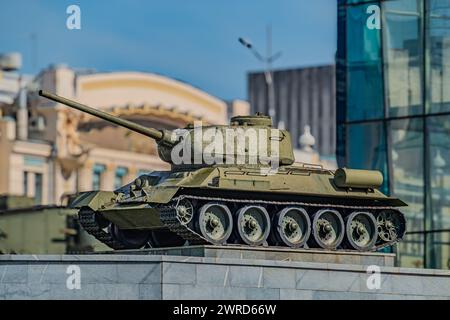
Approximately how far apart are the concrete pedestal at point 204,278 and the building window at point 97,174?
45.7 m

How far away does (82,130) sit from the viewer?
8681 centimetres

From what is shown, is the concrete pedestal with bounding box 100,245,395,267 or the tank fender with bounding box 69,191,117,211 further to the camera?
the tank fender with bounding box 69,191,117,211

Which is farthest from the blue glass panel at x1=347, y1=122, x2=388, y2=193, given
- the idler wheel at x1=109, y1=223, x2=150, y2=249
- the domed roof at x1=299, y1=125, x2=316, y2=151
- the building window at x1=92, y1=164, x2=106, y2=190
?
the building window at x1=92, y1=164, x2=106, y2=190

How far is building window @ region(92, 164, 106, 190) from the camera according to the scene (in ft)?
284

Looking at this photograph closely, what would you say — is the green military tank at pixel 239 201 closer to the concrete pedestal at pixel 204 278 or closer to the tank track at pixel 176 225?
the tank track at pixel 176 225

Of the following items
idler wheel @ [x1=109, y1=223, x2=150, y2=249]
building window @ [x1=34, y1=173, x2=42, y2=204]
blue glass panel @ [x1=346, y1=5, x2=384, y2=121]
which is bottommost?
idler wheel @ [x1=109, y1=223, x2=150, y2=249]

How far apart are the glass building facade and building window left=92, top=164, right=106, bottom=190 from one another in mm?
34777

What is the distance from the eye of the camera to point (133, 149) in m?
90.4

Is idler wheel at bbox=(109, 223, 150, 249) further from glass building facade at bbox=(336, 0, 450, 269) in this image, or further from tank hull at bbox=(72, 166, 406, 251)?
glass building facade at bbox=(336, 0, 450, 269)

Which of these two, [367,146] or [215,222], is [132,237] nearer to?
[215,222]
